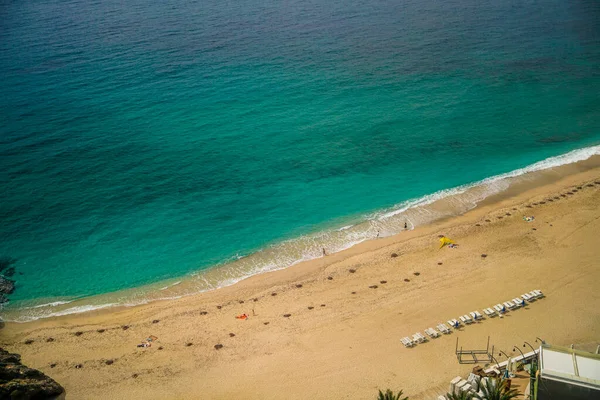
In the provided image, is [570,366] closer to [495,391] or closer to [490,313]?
[495,391]

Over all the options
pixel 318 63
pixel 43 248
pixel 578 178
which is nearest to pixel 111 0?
pixel 318 63

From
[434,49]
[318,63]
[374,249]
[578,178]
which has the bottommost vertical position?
[374,249]

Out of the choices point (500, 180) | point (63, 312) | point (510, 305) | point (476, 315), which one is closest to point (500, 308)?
point (510, 305)

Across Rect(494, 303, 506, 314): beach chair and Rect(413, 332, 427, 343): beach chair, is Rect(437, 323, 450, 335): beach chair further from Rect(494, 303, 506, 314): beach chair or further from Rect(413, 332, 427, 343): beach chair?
Rect(494, 303, 506, 314): beach chair

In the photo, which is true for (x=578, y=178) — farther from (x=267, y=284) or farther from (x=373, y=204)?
(x=267, y=284)

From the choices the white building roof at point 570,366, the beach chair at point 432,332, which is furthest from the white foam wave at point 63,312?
the white building roof at point 570,366

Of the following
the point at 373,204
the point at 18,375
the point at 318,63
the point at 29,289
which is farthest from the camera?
the point at 318,63
